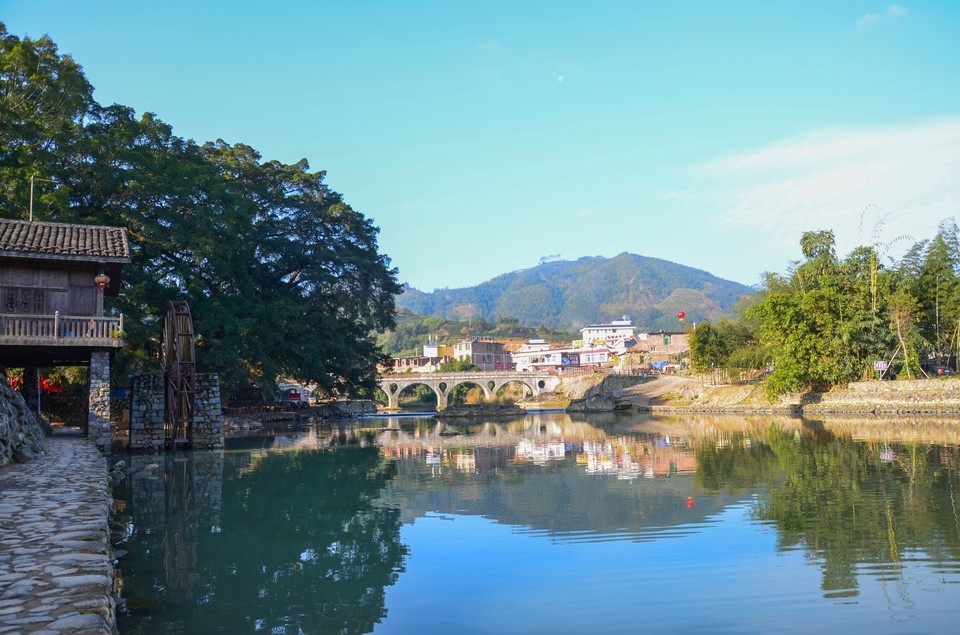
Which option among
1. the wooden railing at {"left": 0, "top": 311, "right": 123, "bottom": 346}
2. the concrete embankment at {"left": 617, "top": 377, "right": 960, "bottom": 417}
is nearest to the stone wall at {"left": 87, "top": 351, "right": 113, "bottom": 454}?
the wooden railing at {"left": 0, "top": 311, "right": 123, "bottom": 346}

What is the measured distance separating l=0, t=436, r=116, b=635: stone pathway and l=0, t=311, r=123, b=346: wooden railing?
581 centimetres

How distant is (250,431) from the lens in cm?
3300

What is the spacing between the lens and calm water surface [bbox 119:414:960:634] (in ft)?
20.0

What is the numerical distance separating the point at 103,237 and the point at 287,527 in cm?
1107

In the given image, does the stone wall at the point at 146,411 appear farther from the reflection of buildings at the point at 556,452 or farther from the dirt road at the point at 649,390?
the dirt road at the point at 649,390

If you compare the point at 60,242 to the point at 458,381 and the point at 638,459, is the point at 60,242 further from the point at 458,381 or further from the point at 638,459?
the point at 458,381

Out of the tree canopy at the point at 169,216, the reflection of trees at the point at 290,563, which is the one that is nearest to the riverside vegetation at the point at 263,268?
the tree canopy at the point at 169,216

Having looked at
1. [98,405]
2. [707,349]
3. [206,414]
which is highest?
[707,349]

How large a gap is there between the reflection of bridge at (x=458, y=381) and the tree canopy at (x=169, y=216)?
38089mm

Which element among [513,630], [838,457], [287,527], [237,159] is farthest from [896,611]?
[237,159]

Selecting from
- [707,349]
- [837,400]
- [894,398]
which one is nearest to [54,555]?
[894,398]

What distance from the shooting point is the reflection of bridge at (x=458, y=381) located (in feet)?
249

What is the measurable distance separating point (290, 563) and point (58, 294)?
12.0m

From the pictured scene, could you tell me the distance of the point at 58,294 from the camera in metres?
16.7
